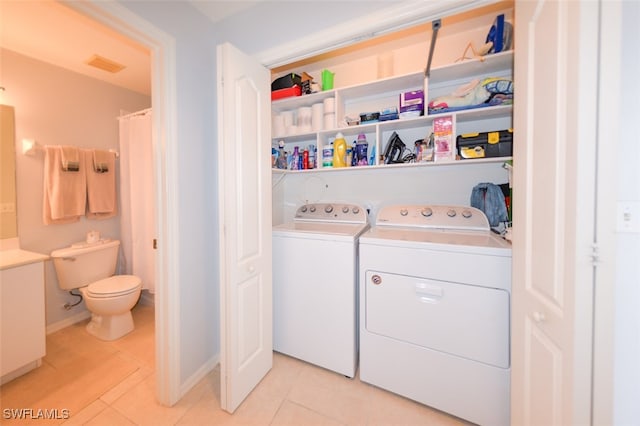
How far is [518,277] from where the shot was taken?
97cm

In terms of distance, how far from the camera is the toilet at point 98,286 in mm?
1929

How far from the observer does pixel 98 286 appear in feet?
6.58

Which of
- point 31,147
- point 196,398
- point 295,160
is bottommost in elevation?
point 196,398

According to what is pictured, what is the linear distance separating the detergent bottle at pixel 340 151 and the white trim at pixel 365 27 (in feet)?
1.97

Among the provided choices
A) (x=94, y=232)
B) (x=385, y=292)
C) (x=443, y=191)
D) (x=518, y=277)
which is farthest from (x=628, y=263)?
(x=94, y=232)

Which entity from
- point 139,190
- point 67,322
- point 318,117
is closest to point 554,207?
point 318,117

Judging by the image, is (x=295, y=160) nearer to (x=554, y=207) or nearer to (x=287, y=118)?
(x=287, y=118)

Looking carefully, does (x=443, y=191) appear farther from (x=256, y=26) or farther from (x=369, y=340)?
(x=256, y=26)

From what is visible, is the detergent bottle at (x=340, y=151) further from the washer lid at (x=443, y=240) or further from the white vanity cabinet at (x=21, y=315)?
the white vanity cabinet at (x=21, y=315)

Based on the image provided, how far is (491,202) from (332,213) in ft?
3.67

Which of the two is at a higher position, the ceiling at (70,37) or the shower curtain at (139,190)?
the ceiling at (70,37)

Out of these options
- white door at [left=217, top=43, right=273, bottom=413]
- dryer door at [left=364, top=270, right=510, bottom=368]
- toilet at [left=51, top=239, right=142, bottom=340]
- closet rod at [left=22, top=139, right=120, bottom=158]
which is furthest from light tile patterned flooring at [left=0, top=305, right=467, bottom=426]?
closet rod at [left=22, top=139, right=120, bottom=158]

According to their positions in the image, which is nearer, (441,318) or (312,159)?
(441,318)

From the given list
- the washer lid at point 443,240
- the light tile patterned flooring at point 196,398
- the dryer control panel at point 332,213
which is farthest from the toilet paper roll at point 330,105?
the light tile patterned flooring at point 196,398
